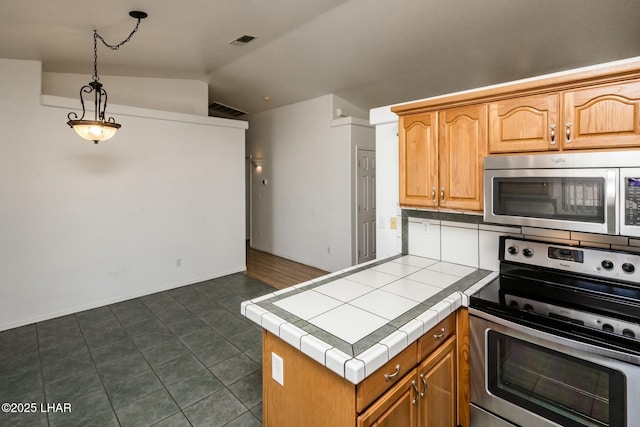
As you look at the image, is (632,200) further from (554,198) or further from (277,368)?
(277,368)

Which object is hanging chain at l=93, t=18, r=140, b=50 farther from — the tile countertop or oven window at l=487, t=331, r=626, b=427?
oven window at l=487, t=331, r=626, b=427

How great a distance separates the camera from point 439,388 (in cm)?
170

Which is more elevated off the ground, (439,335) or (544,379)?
(439,335)

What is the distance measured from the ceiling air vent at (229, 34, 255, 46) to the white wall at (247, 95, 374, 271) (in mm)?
1877

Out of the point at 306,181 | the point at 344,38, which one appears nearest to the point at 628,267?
the point at 344,38

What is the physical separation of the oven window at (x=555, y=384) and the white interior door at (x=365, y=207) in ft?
12.2

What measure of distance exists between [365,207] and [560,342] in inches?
165

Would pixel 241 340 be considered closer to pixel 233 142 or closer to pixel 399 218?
pixel 399 218

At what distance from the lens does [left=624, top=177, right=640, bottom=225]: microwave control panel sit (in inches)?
56.3

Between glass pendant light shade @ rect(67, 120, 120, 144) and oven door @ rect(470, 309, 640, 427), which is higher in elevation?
glass pendant light shade @ rect(67, 120, 120, 144)

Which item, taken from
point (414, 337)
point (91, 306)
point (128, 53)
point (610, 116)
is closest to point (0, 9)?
point (128, 53)

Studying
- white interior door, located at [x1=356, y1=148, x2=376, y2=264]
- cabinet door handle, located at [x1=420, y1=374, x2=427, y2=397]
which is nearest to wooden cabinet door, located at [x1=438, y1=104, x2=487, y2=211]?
cabinet door handle, located at [x1=420, y1=374, x2=427, y2=397]

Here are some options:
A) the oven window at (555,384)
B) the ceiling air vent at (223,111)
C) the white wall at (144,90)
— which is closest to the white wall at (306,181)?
the ceiling air vent at (223,111)

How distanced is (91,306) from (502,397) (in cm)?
451
